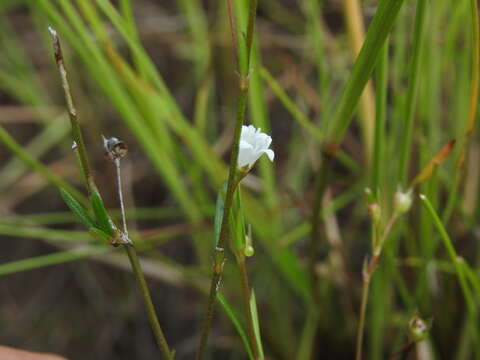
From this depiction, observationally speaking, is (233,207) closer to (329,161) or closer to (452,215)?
(329,161)

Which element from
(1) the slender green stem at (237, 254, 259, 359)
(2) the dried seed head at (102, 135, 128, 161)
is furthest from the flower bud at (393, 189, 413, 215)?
(2) the dried seed head at (102, 135, 128, 161)

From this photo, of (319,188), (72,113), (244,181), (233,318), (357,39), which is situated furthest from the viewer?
(244,181)

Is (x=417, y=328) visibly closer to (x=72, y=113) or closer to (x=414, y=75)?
(x=414, y=75)

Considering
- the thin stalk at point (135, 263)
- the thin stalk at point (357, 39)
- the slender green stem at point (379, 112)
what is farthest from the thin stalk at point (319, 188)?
the thin stalk at point (135, 263)

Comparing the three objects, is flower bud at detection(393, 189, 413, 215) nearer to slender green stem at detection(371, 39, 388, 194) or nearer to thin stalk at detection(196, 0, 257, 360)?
slender green stem at detection(371, 39, 388, 194)

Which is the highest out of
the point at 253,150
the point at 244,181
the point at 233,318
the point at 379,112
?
the point at 244,181

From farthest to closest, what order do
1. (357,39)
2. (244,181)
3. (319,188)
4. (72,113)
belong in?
(244,181), (357,39), (319,188), (72,113)

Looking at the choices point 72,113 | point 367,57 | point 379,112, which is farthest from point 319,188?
point 72,113
